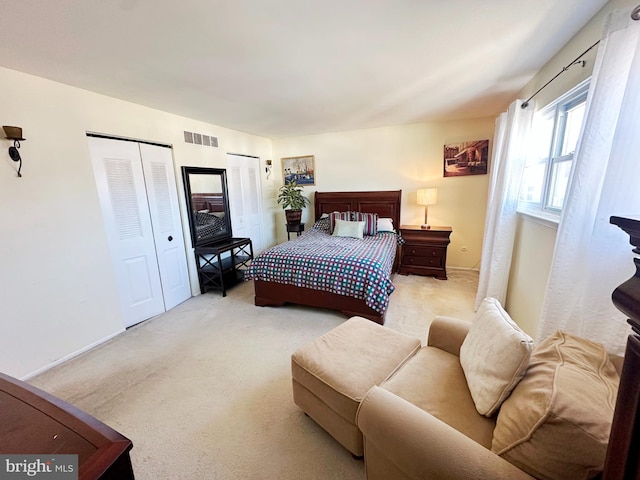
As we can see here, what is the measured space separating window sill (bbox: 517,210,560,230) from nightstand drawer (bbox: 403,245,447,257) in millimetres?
1385

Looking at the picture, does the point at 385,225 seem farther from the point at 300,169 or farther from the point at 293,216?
the point at 300,169

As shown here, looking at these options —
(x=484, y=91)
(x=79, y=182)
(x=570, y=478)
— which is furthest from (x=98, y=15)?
(x=484, y=91)

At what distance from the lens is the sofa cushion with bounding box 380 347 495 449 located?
1.02 meters

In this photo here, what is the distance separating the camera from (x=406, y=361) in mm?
1471

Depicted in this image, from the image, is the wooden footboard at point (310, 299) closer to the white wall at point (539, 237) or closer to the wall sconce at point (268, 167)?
the white wall at point (539, 237)

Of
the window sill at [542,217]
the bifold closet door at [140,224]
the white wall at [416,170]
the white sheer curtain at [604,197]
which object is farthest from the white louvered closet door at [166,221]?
the window sill at [542,217]

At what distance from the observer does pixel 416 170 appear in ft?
13.8

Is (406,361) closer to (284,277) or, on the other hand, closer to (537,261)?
(537,261)

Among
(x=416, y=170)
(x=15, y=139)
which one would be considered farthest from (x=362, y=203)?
(x=15, y=139)

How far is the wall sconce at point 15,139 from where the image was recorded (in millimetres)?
1867

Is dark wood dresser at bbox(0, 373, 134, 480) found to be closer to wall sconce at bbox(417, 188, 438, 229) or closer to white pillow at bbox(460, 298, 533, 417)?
white pillow at bbox(460, 298, 533, 417)

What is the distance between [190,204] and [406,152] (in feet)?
11.1

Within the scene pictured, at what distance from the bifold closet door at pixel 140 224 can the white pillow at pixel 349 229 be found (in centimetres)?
221

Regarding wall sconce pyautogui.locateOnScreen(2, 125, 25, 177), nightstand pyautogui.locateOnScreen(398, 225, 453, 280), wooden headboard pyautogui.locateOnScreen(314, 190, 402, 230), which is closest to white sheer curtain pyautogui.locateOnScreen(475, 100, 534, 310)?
nightstand pyautogui.locateOnScreen(398, 225, 453, 280)
